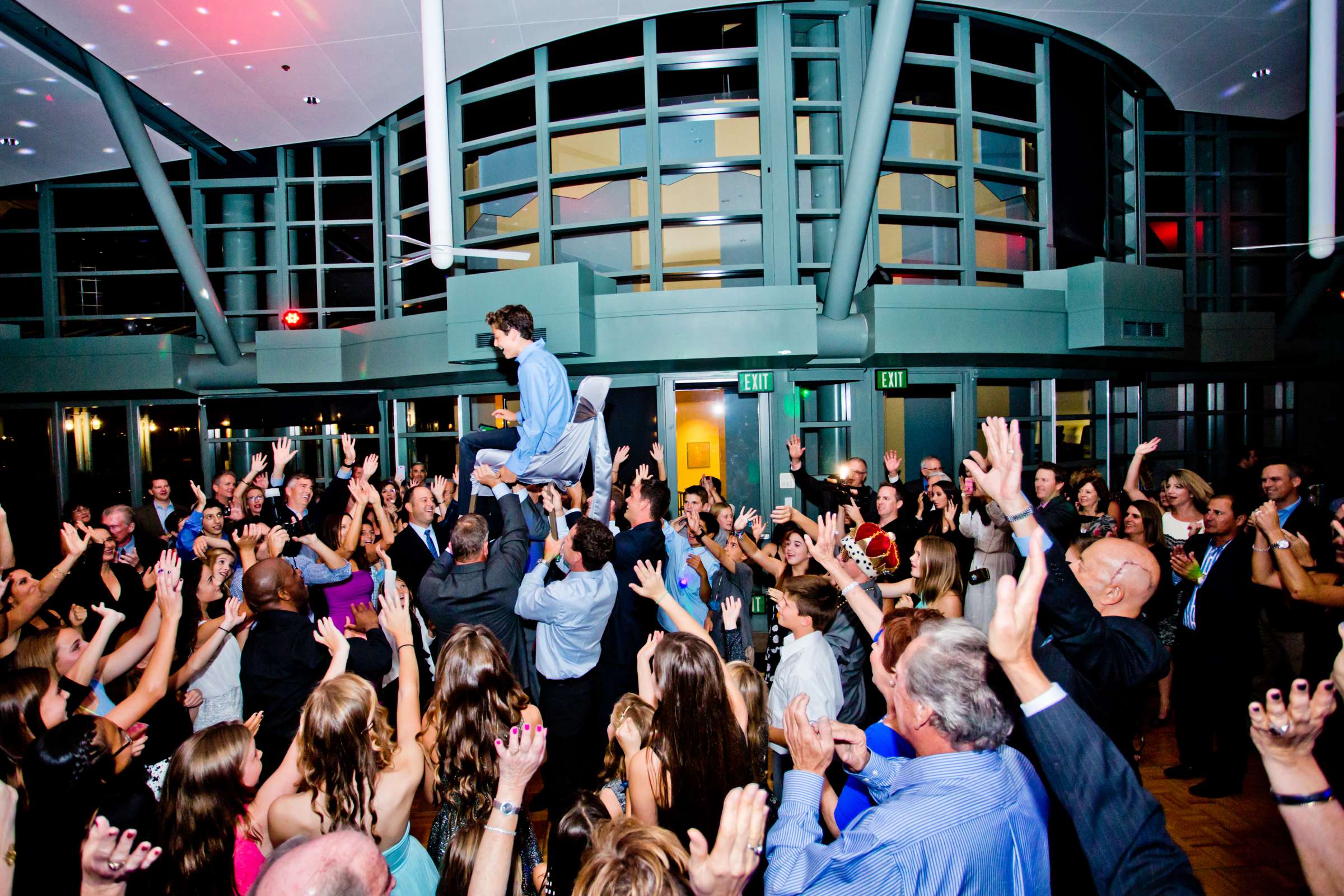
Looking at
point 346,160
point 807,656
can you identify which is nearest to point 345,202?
point 346,160

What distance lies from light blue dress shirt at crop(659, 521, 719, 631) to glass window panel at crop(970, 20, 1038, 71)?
697cm

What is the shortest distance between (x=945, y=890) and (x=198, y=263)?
30.6ft

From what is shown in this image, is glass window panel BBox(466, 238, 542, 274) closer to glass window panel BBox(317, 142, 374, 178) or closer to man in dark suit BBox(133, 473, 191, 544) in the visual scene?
glass window panel BBox(317, 142, 374, 178)

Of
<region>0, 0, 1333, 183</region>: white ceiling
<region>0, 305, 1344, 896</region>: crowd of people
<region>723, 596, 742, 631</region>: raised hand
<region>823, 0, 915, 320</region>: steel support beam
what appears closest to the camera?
<region>0, 305, 1344, 896</region>: crowd of people

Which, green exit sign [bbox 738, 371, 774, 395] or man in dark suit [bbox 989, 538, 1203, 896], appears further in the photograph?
green exit sign [bbox 738, 371, 774, 395]

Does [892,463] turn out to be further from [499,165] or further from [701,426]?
[499,165]

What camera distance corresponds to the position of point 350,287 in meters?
9.51

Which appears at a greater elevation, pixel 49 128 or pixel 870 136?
pixel 49 128

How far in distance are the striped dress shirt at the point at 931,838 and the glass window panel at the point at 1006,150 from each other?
8.14 meters

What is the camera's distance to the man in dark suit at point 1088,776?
148 cm

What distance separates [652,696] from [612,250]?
5969mm

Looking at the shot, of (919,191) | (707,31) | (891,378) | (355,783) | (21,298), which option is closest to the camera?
(355,783)

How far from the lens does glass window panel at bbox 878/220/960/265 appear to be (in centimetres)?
798

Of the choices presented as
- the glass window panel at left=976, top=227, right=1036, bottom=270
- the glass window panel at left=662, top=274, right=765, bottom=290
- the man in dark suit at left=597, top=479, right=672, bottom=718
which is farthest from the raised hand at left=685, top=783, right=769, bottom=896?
the glass window panel at left=976, top=227, right=1036, bottom=270
